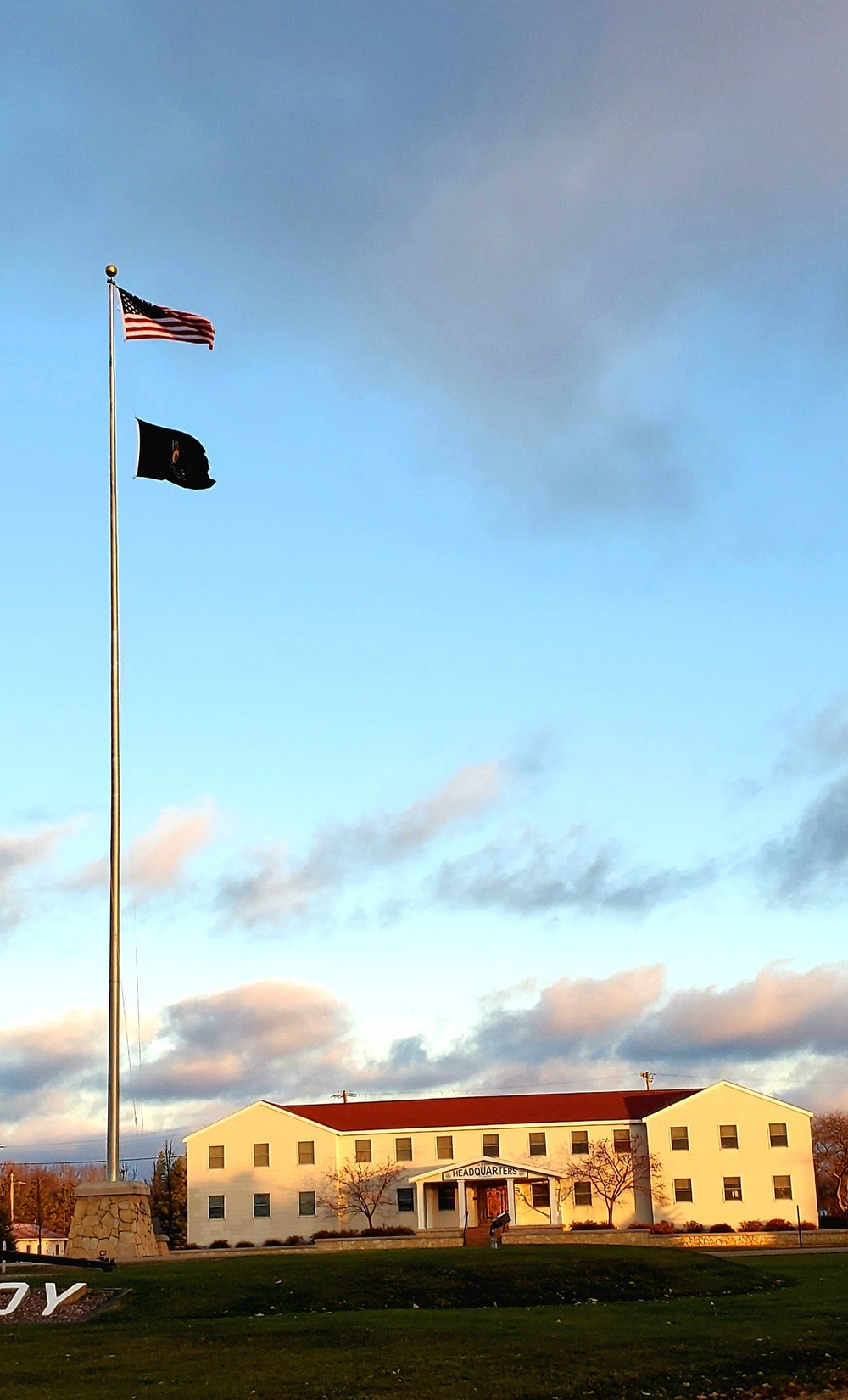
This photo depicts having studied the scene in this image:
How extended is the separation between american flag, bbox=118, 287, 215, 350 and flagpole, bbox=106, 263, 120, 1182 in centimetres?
114

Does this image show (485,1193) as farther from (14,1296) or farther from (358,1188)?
(14,1296)

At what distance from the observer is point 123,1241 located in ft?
90.6

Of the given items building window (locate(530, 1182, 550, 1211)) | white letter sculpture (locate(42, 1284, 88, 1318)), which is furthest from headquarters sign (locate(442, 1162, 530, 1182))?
white letter sculpture (locate(42, 1284, 88, 1318))

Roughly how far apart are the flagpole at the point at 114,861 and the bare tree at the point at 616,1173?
41820 mm

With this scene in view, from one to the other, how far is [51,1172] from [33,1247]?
96132mm

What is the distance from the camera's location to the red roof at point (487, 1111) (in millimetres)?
68250

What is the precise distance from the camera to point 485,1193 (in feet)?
219

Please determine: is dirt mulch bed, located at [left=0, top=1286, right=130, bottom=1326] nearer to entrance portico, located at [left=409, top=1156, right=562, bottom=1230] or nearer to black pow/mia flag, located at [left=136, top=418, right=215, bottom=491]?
black pow/mia flag, located at [left=136, top=418, right=215, bottom=491]

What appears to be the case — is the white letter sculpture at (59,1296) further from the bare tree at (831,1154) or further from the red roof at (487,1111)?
the bare tree at (831,1154)

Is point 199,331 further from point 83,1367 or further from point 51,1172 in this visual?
point 51,1172

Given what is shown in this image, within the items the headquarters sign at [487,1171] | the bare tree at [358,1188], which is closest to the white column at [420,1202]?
the bare tree at [358,1188]

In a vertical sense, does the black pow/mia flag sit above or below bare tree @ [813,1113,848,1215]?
above

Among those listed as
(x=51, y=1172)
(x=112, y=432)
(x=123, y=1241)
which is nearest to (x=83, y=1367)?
(x=123, y=1241)

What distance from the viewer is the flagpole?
90.0 ft
